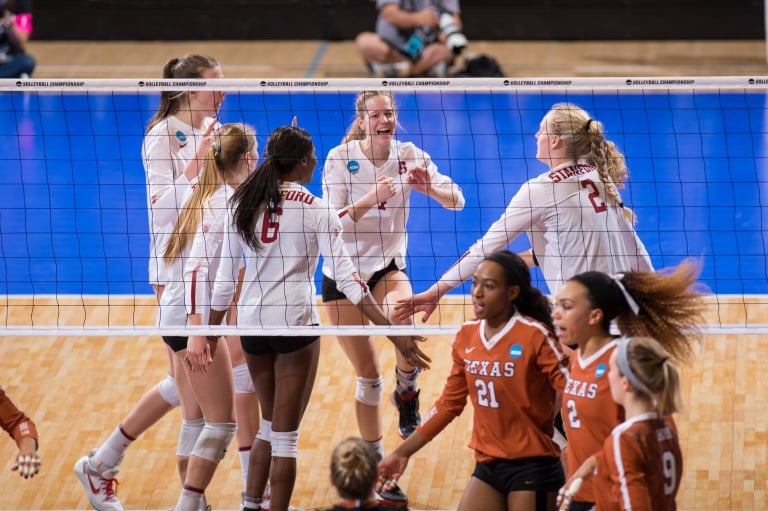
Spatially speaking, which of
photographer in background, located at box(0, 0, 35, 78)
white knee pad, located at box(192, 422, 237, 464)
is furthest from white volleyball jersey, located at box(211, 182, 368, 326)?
photographer in background, located at box(0, 0, 35, 78)

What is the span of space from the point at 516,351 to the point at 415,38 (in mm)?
10867

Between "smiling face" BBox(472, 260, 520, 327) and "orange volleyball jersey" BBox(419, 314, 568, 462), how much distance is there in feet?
0.31

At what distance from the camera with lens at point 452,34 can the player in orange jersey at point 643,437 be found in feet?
37.2

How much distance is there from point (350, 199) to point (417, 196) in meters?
4.66

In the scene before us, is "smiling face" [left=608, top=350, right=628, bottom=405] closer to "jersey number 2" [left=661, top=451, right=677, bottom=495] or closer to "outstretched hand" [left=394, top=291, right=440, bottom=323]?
"jersey number 2" [left=661, top=451, right=677, bottom=495]

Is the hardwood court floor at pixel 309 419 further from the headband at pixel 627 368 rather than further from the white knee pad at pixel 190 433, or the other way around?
the headband at pixel 627 368

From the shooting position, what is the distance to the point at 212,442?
595 cm

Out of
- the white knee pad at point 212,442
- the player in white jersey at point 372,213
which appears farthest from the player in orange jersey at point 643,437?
the player in white jersey at point 372,213

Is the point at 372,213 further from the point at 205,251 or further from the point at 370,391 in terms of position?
the point at 205,251

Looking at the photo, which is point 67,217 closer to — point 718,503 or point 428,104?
point 428,104

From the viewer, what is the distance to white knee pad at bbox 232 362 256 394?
627 centimetres

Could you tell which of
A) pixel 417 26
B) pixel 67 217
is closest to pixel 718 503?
pixel 67 217

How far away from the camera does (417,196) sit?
448 inches

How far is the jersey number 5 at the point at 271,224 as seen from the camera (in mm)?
5523
